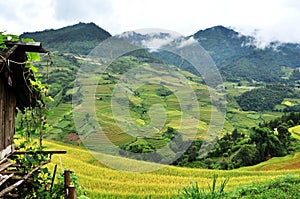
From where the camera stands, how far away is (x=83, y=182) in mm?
10867

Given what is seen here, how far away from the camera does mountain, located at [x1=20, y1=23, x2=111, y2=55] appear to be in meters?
113

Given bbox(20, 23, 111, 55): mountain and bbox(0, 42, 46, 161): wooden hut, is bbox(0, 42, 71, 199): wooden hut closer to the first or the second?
bbox(0, 42, 46, 161): wooden hut

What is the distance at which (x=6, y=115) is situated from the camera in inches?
185

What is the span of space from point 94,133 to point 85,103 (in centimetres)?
806

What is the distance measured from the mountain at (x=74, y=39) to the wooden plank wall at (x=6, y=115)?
10518 cm

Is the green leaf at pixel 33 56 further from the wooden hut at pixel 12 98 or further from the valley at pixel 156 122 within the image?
the valley at pixel 156 122

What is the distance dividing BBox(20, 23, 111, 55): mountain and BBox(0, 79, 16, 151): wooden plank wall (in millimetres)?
105184

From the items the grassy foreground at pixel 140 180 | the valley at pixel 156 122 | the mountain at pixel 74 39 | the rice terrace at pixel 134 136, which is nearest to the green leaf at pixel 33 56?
the rice terrace at pixel 134 136

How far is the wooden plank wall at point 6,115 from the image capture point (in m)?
4.46

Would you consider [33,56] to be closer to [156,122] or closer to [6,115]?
[6,115]

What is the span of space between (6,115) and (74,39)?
123 metres

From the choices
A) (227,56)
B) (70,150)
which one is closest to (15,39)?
(70,150)

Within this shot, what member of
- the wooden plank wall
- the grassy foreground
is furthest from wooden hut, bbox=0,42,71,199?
the grassy foreground

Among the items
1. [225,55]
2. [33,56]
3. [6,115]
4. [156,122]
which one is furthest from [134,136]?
[225,55]
